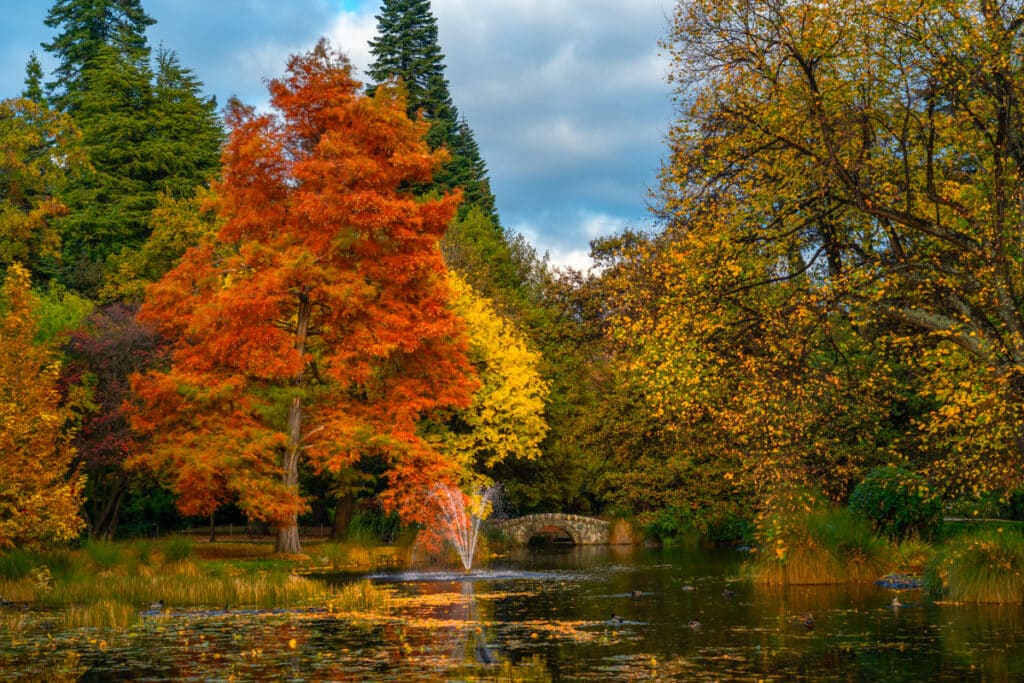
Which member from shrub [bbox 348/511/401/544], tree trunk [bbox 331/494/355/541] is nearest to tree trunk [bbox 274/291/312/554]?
shrub [bbox 348/511/401/544]

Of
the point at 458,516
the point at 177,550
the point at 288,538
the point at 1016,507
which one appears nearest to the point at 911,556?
the point at 458,516

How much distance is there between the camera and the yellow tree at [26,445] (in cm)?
2816

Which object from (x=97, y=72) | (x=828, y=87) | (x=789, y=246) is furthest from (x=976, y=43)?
(x=97, y=72)

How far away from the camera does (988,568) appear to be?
76.8 ft

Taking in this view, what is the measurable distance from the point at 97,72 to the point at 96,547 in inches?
1986

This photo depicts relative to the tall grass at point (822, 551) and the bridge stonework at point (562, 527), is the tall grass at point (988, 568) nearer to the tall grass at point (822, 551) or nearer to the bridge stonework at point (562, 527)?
the tall grass at point (822, 551)

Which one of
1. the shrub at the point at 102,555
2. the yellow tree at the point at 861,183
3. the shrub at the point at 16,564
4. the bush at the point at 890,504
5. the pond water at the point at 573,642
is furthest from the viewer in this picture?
the shrub at the point at 102,555

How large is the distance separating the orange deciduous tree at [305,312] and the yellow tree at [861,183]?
57.1 feet

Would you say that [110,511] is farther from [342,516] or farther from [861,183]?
[861,183]

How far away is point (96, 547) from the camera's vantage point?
3175 cm

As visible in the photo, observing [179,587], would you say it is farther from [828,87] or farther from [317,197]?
[828,87]

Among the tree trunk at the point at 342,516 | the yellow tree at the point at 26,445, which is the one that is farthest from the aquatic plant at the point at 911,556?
the tree trunk at the point at 342,516

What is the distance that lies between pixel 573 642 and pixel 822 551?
11.6m

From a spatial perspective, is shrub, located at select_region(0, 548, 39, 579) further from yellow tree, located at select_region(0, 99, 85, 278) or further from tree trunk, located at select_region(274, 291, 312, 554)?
yellow tree, located at select_region(0, 99, 85, 278)
